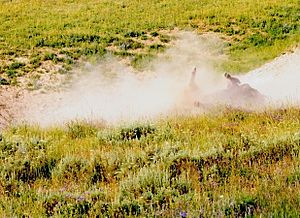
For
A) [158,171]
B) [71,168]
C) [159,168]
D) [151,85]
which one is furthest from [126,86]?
[158,171]

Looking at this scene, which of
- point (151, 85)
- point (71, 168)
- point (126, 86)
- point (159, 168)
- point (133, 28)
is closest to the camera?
point (159, 168)

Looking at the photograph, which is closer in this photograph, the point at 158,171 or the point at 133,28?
the point at 158,171

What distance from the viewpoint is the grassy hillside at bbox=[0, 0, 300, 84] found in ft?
73.5

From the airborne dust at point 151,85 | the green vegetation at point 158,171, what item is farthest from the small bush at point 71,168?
the airborne dust at point 151,85

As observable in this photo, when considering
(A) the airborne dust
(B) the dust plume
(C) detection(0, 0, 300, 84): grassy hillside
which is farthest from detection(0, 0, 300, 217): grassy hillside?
(C) detection(0, 0, 300, 84): grassy hillside

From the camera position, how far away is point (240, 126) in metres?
9.59

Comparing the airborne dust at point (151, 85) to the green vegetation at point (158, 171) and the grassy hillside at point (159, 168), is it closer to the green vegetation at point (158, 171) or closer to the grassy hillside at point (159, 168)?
the grassy hillside at point (159, 168)

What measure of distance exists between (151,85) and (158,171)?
1362 centimetres

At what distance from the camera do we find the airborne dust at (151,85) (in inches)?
642

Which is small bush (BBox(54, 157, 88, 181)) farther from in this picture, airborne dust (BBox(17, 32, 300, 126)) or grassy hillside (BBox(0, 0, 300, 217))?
airborne dust (BBox(17, 32, 300, 126))

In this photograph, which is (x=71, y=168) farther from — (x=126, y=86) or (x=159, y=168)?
(x=126, y=86)

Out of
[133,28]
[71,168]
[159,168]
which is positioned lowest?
[133,28]

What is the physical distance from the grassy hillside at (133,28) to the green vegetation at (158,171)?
1237 centimetres

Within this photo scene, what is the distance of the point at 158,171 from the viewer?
6.41 m
